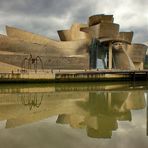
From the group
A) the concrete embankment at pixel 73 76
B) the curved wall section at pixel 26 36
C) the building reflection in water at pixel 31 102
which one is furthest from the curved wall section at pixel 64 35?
the building reflection in water at pixel 31 102

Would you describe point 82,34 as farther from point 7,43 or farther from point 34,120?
point 34,120

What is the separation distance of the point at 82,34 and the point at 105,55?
4952 millimetres

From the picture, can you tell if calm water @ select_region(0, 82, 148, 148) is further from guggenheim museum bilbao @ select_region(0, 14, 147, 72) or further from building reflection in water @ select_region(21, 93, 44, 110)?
guggenheim museum bilbao @ select_region(0, 14, 147, 72)

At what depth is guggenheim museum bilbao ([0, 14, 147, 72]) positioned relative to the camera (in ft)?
93.5

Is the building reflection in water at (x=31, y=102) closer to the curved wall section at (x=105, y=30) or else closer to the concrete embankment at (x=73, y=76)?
the concrete embankment at (x=73, y=76)

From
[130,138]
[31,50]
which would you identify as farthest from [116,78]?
[130,138]

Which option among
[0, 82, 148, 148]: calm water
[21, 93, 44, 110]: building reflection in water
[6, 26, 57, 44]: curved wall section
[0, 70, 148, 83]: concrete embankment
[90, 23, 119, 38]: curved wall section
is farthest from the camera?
[90, 23, 119, 38]: curved wall section

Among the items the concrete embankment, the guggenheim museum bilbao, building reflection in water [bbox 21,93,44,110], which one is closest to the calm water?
building reflection in water [bbox 21,93,44,110]

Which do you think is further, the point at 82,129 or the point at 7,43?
the point at 7,43

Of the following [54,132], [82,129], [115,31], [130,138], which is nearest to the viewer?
[130,138]

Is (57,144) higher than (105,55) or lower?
lower

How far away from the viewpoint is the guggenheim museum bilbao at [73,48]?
93.5 ft

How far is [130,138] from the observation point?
557 centimetres

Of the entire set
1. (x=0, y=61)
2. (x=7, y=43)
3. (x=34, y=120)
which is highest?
(x=7, y=43)
